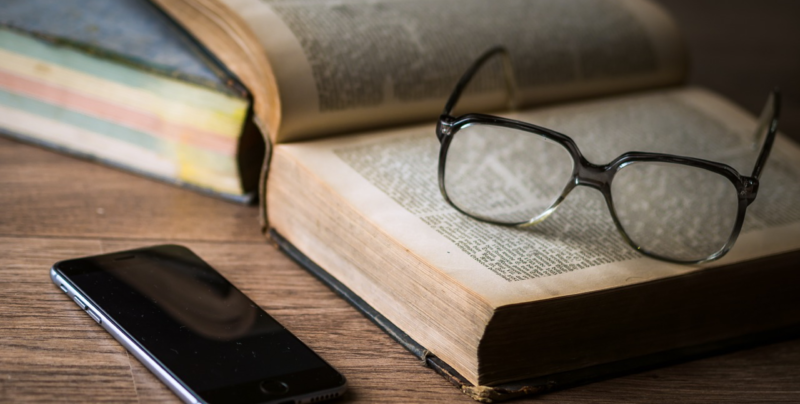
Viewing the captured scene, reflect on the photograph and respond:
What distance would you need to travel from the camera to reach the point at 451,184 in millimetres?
651

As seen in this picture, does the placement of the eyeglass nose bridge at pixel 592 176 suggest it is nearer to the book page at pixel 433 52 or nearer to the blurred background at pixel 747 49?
the book page at pixel 433 52

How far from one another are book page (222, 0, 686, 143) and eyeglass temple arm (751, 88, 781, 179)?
0.47ft

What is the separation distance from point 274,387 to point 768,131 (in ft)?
1.71

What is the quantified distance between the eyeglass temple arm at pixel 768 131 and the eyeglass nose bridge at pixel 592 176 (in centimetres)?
11

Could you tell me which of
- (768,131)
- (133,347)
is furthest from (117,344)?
(768,131)

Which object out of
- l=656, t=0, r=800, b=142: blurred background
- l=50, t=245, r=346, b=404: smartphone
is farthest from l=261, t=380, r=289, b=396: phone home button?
l=656, t=0, r=800, b=142: blurred background

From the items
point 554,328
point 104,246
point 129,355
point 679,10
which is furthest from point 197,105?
point 679,10

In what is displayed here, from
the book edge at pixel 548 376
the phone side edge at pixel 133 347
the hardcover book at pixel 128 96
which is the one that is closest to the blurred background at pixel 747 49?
the book edge at pixel 548 376

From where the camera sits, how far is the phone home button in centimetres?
46

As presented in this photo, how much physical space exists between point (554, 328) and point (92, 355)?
30cm

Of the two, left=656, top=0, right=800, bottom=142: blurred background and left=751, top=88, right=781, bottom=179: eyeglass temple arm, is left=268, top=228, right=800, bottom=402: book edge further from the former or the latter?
left=656, top=0, right=800, bottom=142: blurred background

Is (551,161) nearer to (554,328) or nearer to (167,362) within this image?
(554,328)

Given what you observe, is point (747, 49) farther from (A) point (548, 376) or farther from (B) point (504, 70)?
(A) point (548, 376)

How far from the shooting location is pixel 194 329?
1.67 feet
